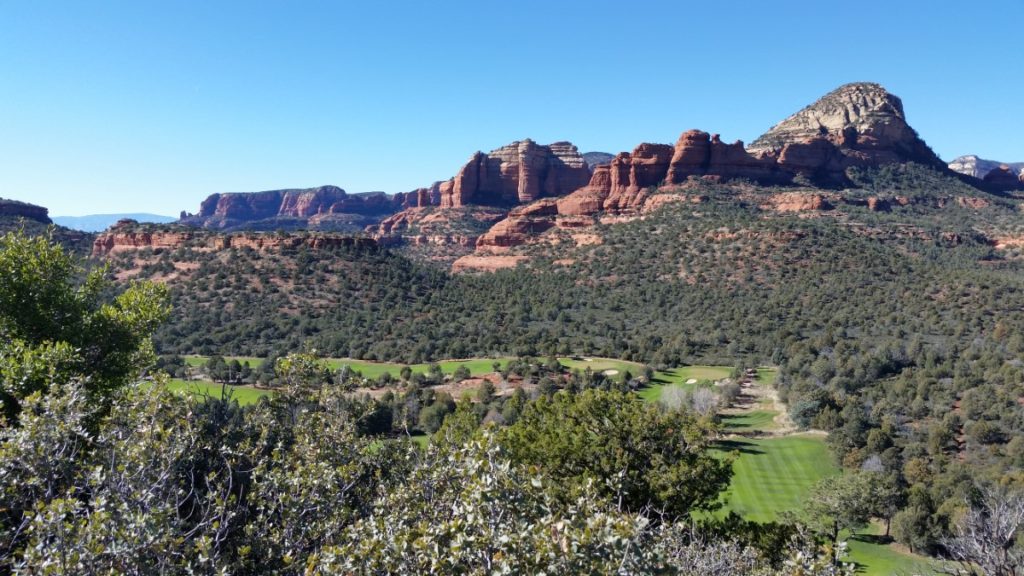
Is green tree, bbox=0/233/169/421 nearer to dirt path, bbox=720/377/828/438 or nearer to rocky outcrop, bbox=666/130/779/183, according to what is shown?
dirt path, bbox=720/377/828/438

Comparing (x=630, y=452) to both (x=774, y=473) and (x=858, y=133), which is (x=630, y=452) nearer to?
(x=774, y=473)

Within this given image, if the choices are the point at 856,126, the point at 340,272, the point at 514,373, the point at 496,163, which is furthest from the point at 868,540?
the point at 496,163

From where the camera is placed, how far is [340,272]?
68.5 meters

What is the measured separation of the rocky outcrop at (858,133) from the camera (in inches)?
4281

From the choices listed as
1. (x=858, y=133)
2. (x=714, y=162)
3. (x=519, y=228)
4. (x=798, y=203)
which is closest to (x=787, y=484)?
(x=798, y=203)

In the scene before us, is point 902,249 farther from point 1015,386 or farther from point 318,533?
point 318,533

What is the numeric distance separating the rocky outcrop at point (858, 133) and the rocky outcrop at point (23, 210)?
128m

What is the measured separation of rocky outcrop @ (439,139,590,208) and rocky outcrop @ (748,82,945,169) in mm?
54403

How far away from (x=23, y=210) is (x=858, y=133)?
153822mm

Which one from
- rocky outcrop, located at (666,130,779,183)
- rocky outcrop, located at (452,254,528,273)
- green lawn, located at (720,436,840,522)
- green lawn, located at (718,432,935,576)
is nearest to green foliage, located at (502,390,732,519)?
green lawn, located at (718,432,935,576)

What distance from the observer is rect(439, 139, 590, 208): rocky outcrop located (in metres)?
157

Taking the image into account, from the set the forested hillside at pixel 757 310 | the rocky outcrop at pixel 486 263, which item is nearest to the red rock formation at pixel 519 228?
the rocky outcrop at pixel 486 263

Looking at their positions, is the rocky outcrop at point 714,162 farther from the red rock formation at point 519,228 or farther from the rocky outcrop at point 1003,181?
the rocky outcrop at point 1003,181

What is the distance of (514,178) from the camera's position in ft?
527
